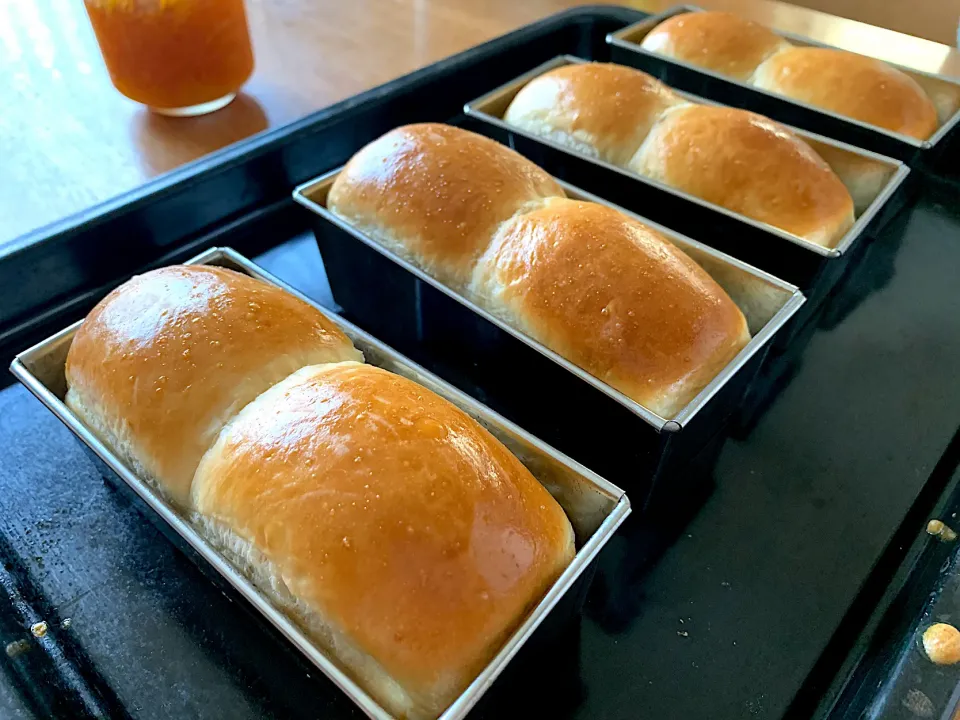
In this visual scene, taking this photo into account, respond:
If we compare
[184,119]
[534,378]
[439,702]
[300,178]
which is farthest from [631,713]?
[184,119]

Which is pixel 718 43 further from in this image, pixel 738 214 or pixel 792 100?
pixel 738 214

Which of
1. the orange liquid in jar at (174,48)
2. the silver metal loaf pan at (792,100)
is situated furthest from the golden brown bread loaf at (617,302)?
the orange liquid in jar at (174,48)

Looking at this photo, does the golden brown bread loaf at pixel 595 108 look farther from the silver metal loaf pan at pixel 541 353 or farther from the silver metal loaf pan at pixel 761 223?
the silver metal loaf pan at pixel 541 353

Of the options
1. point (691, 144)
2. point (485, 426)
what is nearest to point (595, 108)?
point (691, 144)

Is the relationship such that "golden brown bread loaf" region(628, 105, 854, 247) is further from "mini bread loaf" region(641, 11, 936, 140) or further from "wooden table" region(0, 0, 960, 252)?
"wooden table" region(0, 0, 960, 252)

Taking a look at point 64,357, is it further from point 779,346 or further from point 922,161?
point 922,161

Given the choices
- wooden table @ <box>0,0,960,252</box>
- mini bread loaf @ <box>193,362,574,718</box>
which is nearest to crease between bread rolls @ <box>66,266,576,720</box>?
mini bread loaf @ <box>193,362,574,718</box>
